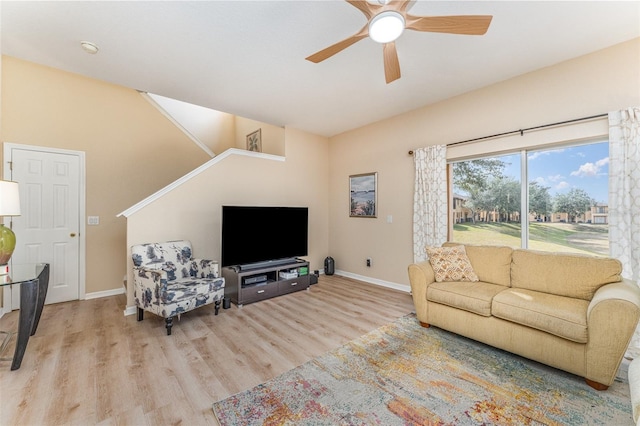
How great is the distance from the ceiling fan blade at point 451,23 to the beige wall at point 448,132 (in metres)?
1.82

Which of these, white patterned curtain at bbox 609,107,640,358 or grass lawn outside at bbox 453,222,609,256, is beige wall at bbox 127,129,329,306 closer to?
grass lawn outside at bbox 453,222,609,256

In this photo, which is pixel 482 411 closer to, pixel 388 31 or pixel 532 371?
pixel 532 371

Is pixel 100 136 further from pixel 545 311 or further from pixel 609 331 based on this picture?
pixel 609 331

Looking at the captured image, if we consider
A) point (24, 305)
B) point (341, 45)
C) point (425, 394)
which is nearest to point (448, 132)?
point (341, 45)

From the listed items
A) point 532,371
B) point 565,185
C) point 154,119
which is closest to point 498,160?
point 565,185

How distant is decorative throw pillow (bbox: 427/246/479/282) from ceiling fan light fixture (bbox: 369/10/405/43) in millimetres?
2247

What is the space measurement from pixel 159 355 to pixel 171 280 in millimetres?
1065

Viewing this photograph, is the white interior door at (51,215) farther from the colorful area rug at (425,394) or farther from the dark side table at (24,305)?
the colorful area rug at (425,394)

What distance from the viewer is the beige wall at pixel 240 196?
3510 mm

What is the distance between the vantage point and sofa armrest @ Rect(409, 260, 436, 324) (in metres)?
A: 2.87

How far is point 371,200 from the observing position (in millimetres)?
4715

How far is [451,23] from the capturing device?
5.70 feet

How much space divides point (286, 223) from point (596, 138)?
3.84m

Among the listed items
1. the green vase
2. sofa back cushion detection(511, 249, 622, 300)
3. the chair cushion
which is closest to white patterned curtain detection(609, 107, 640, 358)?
sofa back cushion detection(511, 249, 622, 300)
